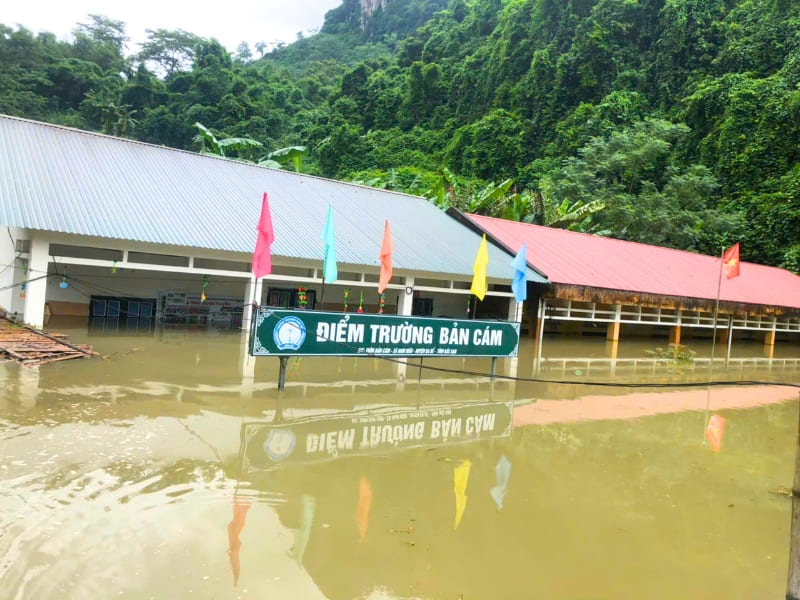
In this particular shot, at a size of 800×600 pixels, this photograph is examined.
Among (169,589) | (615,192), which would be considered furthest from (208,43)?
(169,589)

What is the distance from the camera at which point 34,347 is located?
1088 centimetres

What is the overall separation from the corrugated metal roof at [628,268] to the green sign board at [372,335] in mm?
8256

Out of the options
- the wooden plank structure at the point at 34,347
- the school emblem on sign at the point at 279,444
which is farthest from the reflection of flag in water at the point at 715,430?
the wooden plank structure at the point at 34,347

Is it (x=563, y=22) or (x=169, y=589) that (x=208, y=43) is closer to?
(x=563, y=22)

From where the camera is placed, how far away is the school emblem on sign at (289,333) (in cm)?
913

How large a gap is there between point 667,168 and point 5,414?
37986 mm

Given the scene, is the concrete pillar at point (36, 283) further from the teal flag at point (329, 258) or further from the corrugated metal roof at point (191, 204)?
the teal flag at point (329, 258)

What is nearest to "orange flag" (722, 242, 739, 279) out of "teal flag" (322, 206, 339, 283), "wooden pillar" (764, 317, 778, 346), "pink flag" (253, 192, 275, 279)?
"wooden pillar" (764, 317, 778, 346)

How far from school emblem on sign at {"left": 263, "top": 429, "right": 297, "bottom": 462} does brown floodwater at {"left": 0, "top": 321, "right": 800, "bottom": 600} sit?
0.03 metres

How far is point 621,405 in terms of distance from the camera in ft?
36.5

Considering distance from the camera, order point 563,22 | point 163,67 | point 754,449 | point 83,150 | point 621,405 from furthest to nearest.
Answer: point 163,67 → point 563,22 → point 83,150 → point 621,405 → point 754,449

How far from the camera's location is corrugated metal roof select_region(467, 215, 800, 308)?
2092cm

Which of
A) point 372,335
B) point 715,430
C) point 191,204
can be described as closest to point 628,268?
point 715,430

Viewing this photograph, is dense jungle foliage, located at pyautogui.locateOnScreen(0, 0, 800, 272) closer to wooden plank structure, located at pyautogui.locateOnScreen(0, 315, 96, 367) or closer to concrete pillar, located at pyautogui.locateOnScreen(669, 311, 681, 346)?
concrete pillar, located at pyautogui.locateOnScreen(669, 311, 681, 346)
